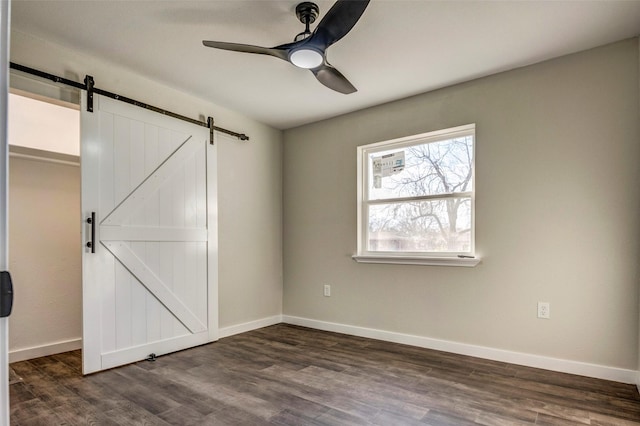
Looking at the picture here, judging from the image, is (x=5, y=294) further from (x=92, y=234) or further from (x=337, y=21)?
(x=92, y=234)

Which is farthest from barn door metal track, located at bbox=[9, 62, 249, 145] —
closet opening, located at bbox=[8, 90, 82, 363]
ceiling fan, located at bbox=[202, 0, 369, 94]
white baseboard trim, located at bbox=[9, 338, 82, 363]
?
white baseboard trim, located at bbox=[9, 338, 82, 363]

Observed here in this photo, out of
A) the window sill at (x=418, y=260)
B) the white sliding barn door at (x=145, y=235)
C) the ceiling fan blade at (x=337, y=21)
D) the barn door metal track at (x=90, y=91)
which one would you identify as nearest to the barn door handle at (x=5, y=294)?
the ceiling fan blade at (x=337, y=21)

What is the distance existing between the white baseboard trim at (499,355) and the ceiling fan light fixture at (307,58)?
255cm

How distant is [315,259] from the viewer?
4207 millimetres

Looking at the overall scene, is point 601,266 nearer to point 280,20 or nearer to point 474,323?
point 474,323

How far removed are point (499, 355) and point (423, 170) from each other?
172 centimetres

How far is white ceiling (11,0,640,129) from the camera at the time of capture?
7.16 ft

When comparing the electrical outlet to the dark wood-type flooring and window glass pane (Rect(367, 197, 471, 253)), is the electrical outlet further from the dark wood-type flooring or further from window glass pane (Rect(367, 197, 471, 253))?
window glass pane (Rect(367, 197, 471, 253))

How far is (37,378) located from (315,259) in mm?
2617

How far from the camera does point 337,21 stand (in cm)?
182

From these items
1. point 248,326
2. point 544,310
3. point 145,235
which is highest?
point 145,235

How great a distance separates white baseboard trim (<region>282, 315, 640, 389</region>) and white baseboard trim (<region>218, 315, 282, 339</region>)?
0.56m

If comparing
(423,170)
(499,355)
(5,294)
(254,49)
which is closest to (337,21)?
(254,49)

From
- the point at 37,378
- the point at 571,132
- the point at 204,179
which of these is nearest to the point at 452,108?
the point at 571,132
